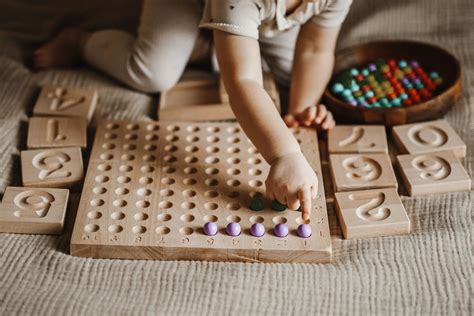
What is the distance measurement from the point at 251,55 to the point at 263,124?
0.11 metres

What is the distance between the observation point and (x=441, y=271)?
79cm

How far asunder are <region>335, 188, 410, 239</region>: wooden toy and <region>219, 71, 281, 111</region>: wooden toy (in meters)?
0.24

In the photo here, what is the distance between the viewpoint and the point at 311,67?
1.07 metres

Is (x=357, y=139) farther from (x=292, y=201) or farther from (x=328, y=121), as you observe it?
(x=292, y=201)

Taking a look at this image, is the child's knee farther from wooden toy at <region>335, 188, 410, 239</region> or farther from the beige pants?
wooden toy at <region>335, 188, 410, 239</region>

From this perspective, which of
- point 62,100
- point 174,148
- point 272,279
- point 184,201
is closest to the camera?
point 272,279

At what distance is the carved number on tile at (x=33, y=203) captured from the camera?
862 millimetres

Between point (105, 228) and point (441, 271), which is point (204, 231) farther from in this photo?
point (441, 271)

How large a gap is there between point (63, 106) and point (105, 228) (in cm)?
31


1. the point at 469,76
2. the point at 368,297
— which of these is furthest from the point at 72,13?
the point at 368,297

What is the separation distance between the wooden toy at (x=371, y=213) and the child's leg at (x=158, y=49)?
0.39 meters

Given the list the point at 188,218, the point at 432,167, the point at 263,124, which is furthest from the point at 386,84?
the point at 188,218

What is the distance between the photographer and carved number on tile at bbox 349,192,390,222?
2.82ft

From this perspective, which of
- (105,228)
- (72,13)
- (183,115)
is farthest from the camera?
(72,13)
